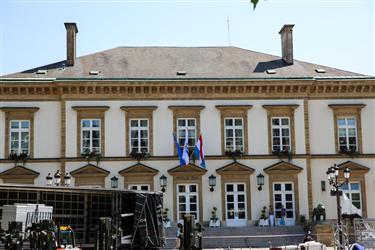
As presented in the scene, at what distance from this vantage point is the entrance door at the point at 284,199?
35.5 metres

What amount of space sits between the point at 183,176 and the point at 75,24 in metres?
11.5

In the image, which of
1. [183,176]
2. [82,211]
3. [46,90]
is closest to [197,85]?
[183,176]

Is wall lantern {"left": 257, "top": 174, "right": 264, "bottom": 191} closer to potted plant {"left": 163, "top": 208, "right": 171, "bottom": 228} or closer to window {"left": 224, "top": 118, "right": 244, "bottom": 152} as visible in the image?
window {"left": 224, "top": 118, "right": 244, "bottom": 152}

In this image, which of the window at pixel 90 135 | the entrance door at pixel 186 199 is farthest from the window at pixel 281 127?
the window at pixel 90 135

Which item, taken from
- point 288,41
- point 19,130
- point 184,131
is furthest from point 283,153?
point 19,130

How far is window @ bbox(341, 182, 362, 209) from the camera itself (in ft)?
117

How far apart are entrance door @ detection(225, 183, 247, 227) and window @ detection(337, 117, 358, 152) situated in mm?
6411

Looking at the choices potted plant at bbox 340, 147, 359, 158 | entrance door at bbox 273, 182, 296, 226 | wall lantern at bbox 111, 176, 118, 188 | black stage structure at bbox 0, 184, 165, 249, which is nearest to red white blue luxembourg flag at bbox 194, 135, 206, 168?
entrance door at bbox 273, 182, 296, 226

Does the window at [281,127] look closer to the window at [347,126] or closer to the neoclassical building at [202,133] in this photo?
the neoclassical building at [202,133]

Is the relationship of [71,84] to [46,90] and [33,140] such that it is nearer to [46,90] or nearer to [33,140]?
[46,90]

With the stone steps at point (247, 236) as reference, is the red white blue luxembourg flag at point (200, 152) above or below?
above

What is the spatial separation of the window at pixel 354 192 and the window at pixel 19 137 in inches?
711

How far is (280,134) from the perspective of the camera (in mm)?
36250

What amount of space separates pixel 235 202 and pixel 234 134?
3879mm
